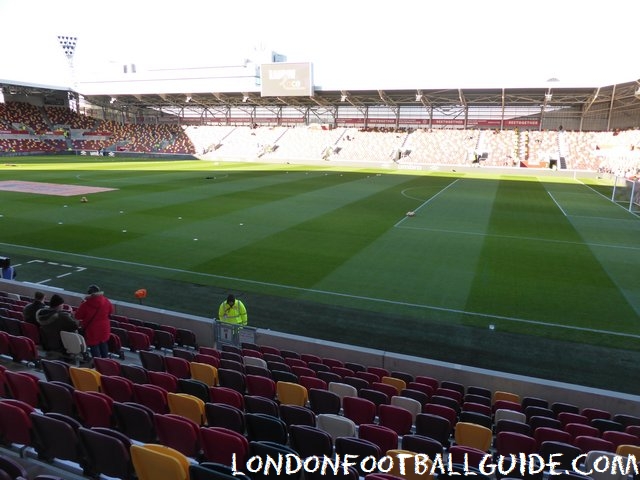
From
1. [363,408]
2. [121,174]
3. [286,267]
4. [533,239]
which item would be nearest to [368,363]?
[363,408]

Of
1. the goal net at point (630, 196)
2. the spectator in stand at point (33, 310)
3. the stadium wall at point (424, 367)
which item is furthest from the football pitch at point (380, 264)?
the spectator in stand at point (33, 310)

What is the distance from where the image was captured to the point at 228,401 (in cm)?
652

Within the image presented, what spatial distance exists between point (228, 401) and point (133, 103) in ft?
304

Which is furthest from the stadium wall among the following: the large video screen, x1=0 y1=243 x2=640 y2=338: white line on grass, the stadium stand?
the large video screen

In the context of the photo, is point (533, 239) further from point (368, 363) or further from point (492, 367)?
point (368, 363)

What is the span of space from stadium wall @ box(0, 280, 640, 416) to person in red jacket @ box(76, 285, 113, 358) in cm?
247

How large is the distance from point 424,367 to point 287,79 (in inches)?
2468

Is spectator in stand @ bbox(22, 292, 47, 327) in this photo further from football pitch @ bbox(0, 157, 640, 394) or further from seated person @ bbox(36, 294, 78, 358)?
football pitch @ bbox(0, 157, 640, 394)

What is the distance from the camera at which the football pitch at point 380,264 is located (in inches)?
498

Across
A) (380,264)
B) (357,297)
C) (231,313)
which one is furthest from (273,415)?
(380,264)

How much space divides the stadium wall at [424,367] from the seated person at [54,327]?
9.53 feet

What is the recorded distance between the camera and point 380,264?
1873 centimetres

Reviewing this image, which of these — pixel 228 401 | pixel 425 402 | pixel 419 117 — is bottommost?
pixel 425 402

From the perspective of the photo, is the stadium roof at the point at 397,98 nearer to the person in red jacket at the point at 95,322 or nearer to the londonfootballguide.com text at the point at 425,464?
the londonfootballguide.com text at the point at 425,464
